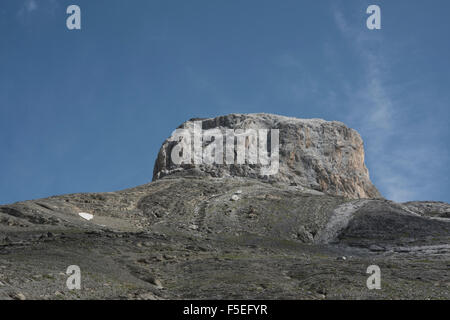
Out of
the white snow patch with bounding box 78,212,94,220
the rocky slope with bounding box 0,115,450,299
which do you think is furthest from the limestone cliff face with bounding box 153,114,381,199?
the white snow patch with bounding box 78,212,94,220

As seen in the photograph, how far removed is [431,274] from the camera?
132ft

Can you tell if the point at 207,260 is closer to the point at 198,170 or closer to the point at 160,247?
the point at 160,247

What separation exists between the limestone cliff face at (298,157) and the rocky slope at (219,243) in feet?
3.85

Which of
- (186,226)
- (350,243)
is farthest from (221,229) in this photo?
(350,243)

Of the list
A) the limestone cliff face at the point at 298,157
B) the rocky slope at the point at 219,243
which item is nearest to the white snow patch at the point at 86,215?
the rocky slope at the point at 219,243

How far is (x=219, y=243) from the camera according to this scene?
181ft

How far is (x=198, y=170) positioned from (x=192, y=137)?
13.8m

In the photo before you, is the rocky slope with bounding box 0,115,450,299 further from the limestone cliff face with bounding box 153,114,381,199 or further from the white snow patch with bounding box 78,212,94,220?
the limestone cliff face with bounding box 153,114,381,199

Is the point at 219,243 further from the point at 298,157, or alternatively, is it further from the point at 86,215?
the point at 298,157

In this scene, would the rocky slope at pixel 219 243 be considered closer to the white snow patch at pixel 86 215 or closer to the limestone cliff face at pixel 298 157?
the white snow patch at pixel 86 215

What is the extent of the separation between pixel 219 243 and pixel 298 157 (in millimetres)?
54309

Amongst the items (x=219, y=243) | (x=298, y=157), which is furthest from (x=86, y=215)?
(x=298, y=157)
